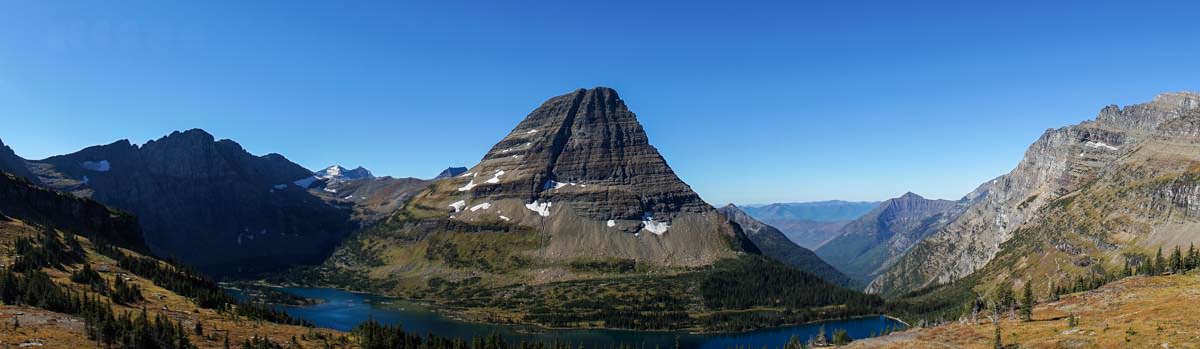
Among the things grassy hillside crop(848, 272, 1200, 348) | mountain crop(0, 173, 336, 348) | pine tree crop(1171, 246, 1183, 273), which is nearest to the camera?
grassy hillside crop(848, 272, 1200, 348)

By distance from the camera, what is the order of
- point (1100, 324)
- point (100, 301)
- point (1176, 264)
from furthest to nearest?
point (1176, 264), point (100, 301), point (1100, 324)

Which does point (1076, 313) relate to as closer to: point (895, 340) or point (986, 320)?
point (986, 320)

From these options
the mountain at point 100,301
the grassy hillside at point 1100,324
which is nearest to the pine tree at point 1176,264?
the grassy hillside at point 1100,324

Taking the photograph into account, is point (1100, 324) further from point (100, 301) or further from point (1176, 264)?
point (100, 301)

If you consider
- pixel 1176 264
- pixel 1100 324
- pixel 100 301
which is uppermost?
pixel 1176 264

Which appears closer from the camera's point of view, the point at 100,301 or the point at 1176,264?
the point at 100,301

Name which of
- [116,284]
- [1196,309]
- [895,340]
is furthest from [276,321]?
[1196,309]

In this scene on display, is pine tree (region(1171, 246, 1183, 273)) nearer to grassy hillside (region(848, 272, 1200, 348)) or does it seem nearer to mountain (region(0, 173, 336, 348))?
grassy hillside (region(848, 272, 1200, 348))

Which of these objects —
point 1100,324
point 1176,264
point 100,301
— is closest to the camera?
point 1100,324

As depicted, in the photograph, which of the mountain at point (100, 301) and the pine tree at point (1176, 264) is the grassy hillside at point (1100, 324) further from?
the mountain at point (100, 301)

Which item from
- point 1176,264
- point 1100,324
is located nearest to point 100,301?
point 1100,324

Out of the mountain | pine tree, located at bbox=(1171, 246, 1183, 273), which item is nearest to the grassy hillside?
pine tree, located at bbox=(1171, 246, 1183, 273)
